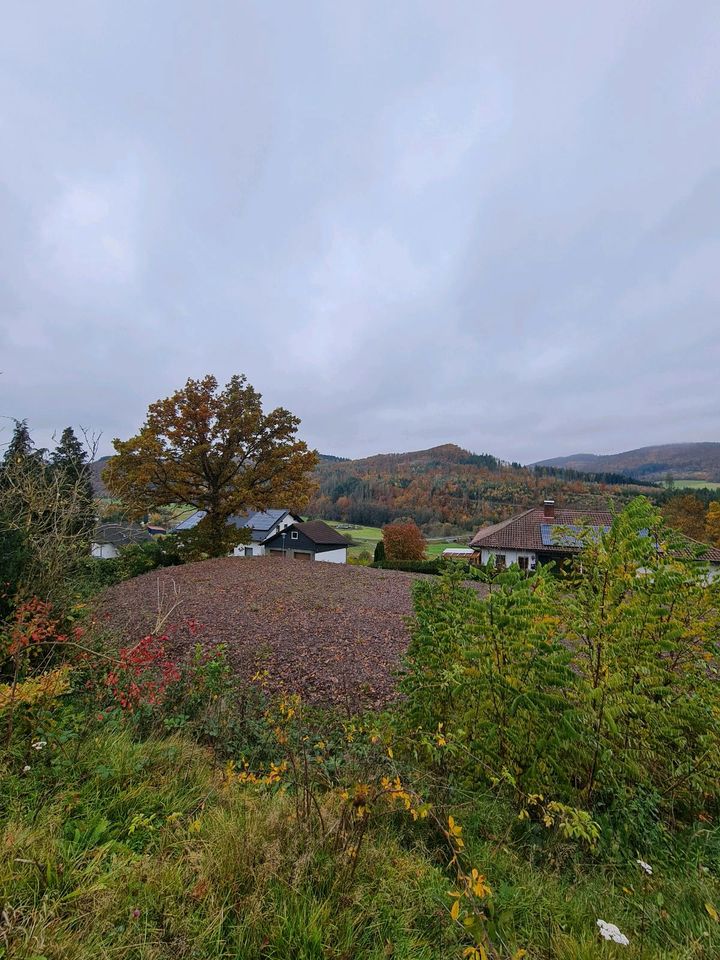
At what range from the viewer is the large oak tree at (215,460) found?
521 inches

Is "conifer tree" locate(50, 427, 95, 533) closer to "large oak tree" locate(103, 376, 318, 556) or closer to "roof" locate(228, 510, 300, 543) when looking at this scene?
"large oak tree" locate(103, 376, 318, 556)

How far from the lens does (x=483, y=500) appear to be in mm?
52875

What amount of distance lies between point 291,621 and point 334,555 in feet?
71.1

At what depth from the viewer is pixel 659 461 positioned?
372ft

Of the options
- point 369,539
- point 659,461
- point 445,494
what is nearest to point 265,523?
point 369,539

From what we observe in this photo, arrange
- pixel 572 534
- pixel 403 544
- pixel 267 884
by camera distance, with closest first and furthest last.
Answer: pixel 267 884 → pixel 572 534 → pixel 403 544

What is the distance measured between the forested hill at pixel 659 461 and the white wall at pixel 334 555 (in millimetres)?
79950

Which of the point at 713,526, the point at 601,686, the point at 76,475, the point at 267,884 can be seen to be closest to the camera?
the point at 267,884

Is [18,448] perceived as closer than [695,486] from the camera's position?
Yes

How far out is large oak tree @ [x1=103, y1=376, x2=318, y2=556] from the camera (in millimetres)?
13227

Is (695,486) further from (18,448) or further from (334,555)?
(18,448)

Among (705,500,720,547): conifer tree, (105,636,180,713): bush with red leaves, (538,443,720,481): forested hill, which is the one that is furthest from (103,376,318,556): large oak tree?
(538,443,720,481): forested hill

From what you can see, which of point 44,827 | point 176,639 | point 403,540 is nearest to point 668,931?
point 44,827

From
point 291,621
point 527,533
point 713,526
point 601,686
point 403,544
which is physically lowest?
point 713,526
